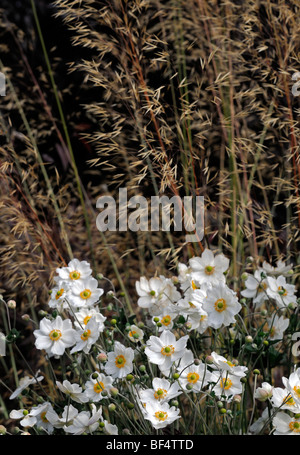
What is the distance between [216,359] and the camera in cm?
118

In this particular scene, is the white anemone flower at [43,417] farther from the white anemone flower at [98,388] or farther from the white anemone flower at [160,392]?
the white anemone flower at [160,392]

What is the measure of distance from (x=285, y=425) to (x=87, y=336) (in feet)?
1.40

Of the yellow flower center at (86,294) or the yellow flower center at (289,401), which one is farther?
the yellow flower center at (86,294)

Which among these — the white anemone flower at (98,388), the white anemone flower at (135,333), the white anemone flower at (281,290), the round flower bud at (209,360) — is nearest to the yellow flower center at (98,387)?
the white anemone flower at (98,388)

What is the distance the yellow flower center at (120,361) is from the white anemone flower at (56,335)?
0.35 feet

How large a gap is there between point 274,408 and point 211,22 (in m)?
1.33

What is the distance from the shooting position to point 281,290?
137cm

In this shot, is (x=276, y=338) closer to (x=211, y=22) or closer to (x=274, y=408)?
(x=274, y=408)

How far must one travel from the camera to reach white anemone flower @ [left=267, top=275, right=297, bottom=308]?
4.49 ft

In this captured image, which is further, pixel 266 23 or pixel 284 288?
pixel 266 23

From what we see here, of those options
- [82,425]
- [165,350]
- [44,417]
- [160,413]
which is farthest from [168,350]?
[44,417]

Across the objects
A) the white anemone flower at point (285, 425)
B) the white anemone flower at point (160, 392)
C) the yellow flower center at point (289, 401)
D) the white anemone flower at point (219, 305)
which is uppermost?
the white anemone flower at point (219, 305)

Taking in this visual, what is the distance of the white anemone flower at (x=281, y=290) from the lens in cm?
137
